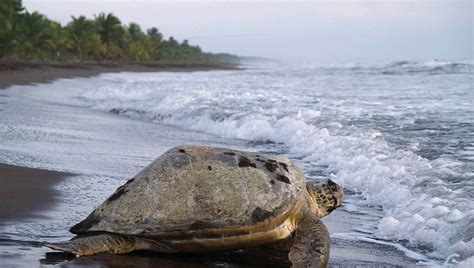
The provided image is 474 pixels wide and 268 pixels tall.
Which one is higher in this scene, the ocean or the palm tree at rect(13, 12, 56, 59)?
the palm tree at rect(13, 12, 56, 59)

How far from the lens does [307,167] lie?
7809mm

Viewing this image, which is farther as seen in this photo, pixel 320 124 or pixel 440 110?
pixel 440 110

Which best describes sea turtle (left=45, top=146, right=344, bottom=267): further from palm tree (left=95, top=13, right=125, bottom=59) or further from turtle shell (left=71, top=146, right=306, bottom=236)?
palm tree (left=95, top=13, right=125, bottom=59)

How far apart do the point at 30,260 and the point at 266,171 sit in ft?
4.75

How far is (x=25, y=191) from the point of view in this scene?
5402 millimetres

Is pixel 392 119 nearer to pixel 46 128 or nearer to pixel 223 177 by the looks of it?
pixel 46 128

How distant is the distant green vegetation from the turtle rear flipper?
131 feet

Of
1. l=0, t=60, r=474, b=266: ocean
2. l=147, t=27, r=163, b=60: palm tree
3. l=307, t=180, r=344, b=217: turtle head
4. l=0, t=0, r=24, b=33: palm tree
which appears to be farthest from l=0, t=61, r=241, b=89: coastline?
l=147, t=27, r=163, b=60: palm tree

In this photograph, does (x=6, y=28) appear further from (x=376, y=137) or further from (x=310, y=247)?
(x=310, y=247)

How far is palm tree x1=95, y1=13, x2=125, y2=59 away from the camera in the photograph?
218ft

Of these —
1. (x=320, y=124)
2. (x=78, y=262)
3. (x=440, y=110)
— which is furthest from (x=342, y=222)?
(x=440, y=110)

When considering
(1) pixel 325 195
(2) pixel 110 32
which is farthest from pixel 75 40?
(1) pixel 325 195

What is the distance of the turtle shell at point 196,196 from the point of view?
3.71m

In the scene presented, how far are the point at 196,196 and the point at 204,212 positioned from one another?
0.13 metres
